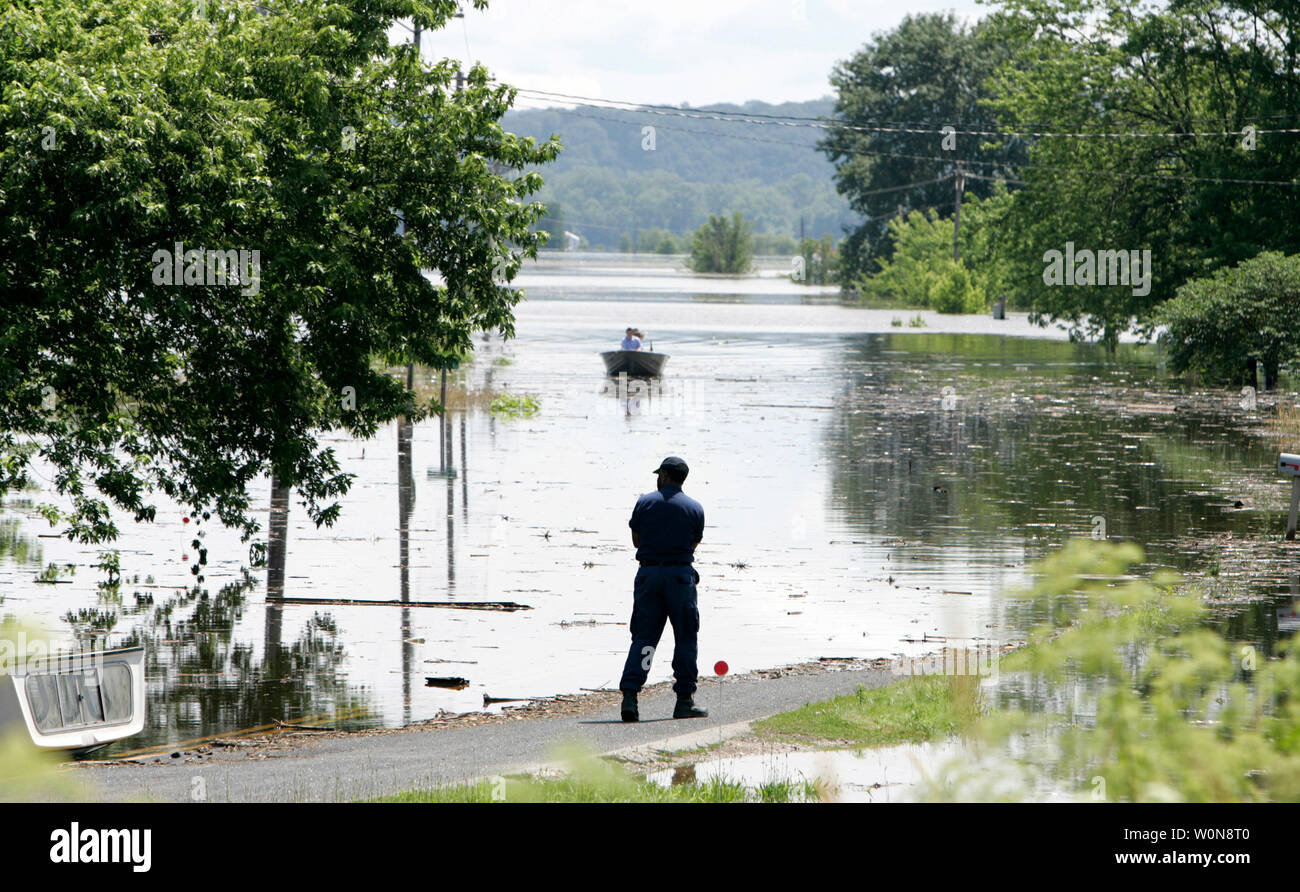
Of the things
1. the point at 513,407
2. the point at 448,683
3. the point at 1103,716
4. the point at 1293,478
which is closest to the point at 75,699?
the point at 448,683

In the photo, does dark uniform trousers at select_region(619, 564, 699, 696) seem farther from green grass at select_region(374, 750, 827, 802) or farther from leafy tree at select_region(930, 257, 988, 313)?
leafy tree at select_region(930, 257, 988, 313)

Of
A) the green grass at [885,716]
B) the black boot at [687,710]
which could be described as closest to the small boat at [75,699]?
the black boot at [687,710]

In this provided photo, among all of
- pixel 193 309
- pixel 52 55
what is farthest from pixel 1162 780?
pixel 52 55

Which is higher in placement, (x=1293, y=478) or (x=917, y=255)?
(x=917, y=255)

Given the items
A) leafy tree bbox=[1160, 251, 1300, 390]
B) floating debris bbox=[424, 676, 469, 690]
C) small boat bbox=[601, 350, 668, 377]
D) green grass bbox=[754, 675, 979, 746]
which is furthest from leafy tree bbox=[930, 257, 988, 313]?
green grass bbox=[754, 675, 979, 746]

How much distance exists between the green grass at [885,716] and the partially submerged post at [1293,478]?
32.3ft

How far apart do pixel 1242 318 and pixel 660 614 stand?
35419mm

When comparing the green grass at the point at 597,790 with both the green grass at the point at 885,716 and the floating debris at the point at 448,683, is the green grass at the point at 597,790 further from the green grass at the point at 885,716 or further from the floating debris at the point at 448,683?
the floating debris at the point at 448,683

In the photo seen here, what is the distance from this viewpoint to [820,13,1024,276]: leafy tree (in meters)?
110

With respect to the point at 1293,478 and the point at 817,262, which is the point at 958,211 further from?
the point at 1293,478

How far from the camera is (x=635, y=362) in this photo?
1940 inches

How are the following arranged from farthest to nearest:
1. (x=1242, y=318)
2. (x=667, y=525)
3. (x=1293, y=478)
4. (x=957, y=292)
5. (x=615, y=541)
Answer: (x=957, y=292)
(x=1242, y=318)
(x=615, y=541)
(x=1293, y=478)
(x=667, y=525)

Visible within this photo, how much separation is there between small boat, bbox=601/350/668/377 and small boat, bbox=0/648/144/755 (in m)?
39.3
